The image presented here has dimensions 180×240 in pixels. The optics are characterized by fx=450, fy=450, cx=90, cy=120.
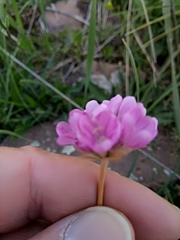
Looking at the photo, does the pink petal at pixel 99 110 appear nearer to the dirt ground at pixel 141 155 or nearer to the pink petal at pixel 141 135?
the pink petal at pixel 141 135

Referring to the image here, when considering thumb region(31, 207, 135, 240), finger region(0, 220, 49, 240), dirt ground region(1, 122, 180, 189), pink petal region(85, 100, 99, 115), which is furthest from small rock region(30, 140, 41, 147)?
pink petal region(85, 100, 99, 115)

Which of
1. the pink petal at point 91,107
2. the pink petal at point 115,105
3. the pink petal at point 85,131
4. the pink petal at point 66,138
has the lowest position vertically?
the pink petal at point 66,138

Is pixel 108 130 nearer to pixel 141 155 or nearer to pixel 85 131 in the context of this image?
pixel 85 131

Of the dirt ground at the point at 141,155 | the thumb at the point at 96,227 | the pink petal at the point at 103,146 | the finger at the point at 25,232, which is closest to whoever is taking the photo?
the pink petal at the point at 103,146

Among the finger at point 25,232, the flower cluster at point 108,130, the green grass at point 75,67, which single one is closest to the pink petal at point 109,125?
the flower cluster at point 108,130

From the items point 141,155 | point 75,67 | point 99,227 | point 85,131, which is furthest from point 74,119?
point 75,67

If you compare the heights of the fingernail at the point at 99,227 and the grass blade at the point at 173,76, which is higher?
the grass blade at the point at 173,76
